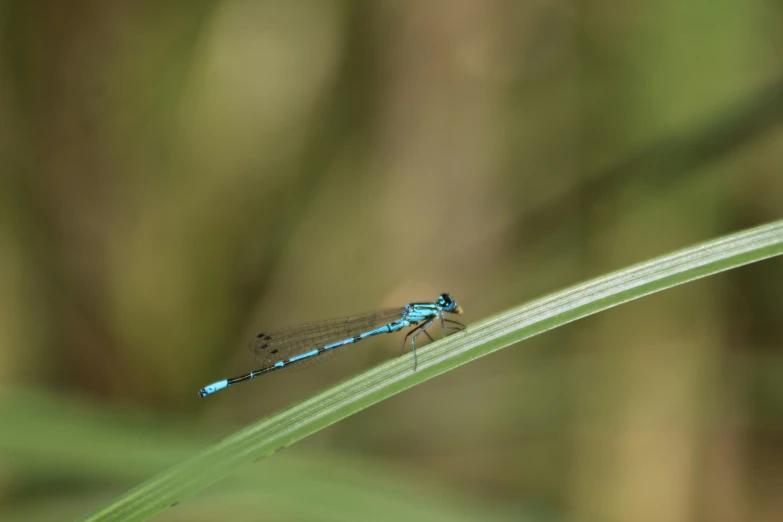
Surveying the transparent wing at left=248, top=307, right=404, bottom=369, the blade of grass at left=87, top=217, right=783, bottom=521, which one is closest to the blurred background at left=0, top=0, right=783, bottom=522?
the transparent wing at left=248, top=307, right=404, bottom=369

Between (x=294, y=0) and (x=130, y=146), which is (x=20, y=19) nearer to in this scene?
(x=130, y=146)

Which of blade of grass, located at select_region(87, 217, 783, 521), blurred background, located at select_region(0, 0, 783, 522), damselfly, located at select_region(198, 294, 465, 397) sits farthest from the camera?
damselfly, located at select_region(198, 294, 465, 397)

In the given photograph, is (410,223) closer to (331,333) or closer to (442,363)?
(331,333)

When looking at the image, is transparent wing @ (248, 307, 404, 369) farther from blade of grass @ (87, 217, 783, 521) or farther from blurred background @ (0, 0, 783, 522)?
blade of grass @ (87, 217, 783, 521)

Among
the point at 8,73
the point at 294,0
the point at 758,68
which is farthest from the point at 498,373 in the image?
the point at 8,73

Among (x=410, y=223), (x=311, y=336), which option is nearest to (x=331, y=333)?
(x=311, y=336)

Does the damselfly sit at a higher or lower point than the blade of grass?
higher

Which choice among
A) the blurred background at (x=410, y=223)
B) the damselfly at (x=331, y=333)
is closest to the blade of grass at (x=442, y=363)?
the blurred background at (x=410, y=223)
